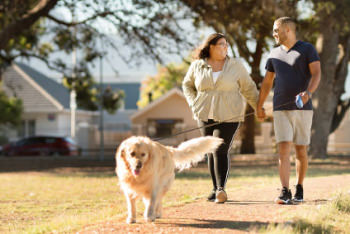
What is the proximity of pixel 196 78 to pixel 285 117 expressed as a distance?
4.23 ft

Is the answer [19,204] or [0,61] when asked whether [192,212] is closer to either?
[19,204]

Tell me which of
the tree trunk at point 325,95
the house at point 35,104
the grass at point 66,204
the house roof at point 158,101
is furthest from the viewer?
the house at point 35,104

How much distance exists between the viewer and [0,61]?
23734 mm

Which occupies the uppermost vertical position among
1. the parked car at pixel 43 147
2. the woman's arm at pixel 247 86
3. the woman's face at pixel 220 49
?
the woman's face at pixel 220 49

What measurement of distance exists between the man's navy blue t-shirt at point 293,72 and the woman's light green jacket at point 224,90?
19.6 inches

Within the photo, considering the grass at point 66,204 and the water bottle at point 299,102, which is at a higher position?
the water bottle at point 299,102

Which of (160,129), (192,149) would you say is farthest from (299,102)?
(160,129)

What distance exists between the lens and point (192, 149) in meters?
6.31

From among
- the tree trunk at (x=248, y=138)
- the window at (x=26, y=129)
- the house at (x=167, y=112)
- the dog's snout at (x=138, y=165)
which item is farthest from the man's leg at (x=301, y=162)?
the window at (x=26, y=129)

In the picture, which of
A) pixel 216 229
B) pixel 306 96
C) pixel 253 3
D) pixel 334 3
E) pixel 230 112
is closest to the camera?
pixel 216 229

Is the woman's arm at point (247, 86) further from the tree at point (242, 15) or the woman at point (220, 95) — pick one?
the tree at point (242, 15)

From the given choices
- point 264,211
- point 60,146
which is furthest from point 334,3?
point 60,146

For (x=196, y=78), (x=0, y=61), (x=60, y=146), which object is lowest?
(x=60, y=146)

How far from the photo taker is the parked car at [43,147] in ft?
104
